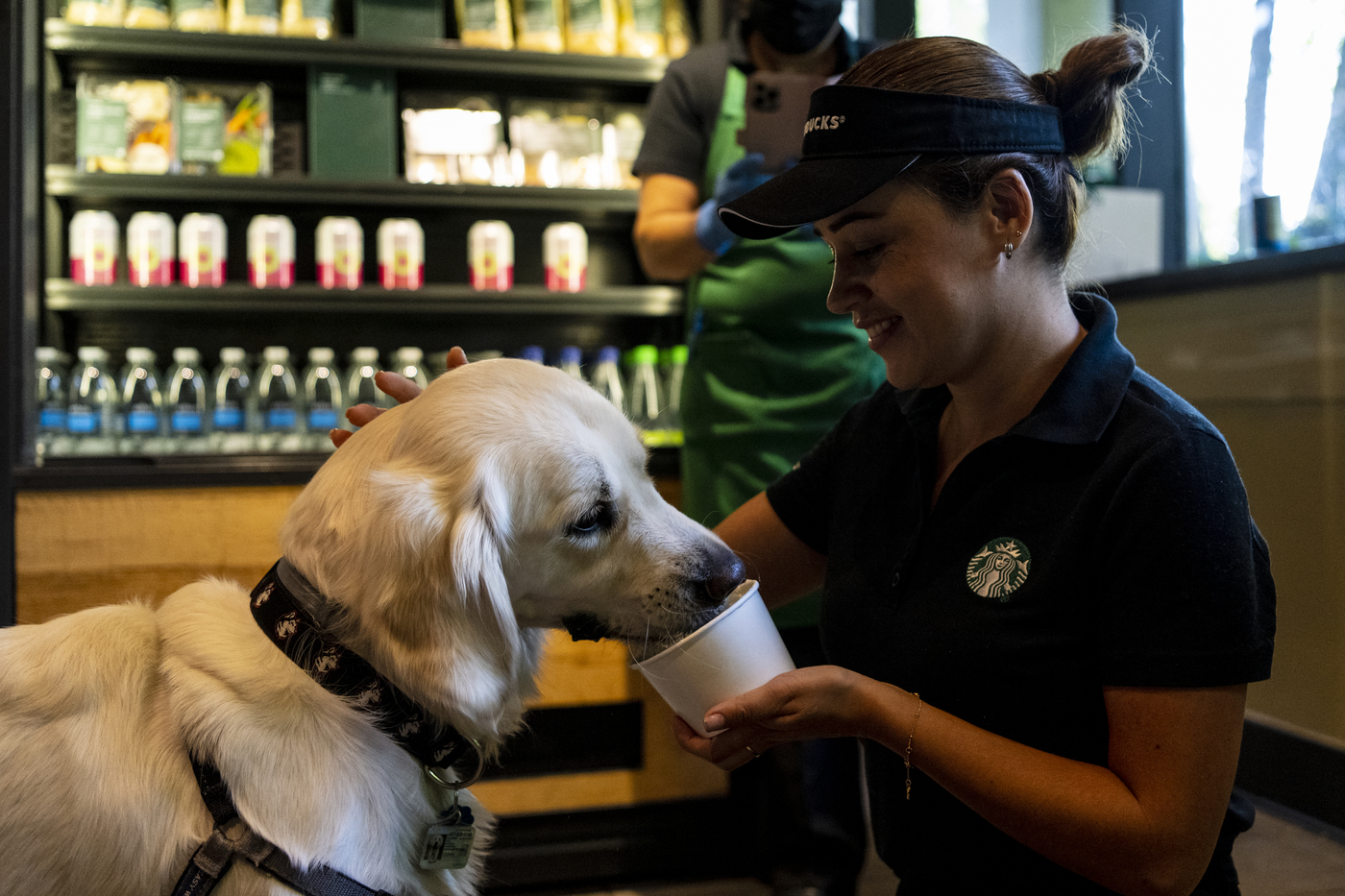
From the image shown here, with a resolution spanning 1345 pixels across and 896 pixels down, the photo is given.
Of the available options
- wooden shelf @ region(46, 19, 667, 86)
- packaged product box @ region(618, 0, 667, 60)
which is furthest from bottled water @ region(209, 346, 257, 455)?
packaged product box @ region(618, 0, 667, 60)

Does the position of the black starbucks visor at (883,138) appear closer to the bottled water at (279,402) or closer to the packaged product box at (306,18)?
the bottled water at (279,402)

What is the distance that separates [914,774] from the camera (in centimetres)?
109

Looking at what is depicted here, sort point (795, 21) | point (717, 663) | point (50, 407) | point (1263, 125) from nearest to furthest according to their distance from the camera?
point (717, 663)
point (795, 21)
point (50, 407)
point (1263, 125)

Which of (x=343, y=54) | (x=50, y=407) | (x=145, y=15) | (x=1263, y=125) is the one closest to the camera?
(x=50, y=407)

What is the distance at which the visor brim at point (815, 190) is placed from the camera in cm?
97

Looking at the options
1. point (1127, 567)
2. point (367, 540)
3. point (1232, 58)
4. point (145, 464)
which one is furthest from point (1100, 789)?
point (1232, 58)

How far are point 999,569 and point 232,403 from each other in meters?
2.28

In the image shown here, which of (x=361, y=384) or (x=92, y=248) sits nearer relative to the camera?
(x=92, y=248)

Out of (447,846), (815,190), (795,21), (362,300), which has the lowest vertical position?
(447,846)

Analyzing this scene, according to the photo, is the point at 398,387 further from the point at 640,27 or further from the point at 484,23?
the point at 640,27

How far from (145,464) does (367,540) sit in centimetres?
158

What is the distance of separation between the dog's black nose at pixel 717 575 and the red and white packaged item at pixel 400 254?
1.98 metres

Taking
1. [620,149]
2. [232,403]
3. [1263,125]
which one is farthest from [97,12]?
[1263,125]

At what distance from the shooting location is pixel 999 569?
39.0 inches
